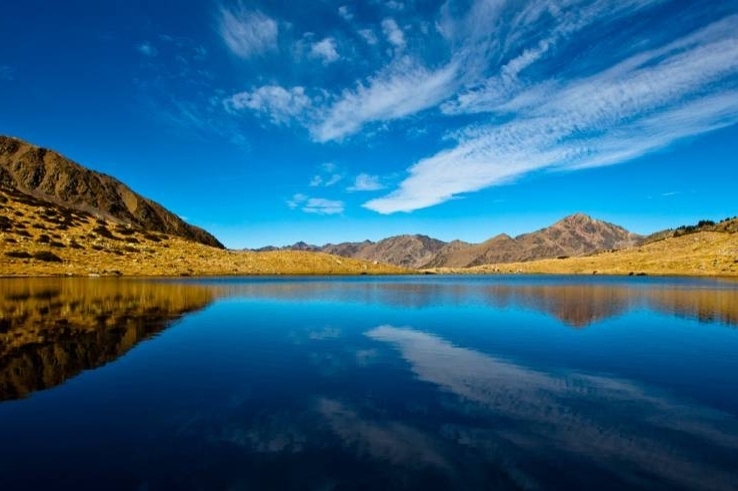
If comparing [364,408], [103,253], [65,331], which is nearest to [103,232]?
[103,253]

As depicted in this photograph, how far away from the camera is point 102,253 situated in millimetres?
138125

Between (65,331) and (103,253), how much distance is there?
121393mm

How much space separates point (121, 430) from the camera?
14508 millimetres

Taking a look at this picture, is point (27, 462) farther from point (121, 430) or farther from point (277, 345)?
point (277, 345)

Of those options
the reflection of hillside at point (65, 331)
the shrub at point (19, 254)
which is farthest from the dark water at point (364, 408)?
the shrub at point (19, 254)

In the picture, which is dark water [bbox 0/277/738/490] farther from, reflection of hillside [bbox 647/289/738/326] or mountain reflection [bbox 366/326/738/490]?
reflection of hillside [bbox 647/289/738/326]

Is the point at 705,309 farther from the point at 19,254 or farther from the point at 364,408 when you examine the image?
the point at 19,254

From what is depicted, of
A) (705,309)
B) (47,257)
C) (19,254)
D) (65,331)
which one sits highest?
(19,254)

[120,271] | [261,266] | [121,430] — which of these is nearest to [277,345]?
A: [121,430]

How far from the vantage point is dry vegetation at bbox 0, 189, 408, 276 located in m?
120

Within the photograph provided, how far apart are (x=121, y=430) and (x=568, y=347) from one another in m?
24.7

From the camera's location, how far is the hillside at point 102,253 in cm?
12056

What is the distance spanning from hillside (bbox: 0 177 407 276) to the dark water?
99.6 meters

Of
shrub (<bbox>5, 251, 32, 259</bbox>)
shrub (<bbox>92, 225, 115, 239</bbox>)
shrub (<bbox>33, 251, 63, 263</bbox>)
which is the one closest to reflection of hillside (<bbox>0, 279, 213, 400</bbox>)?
shrub (<bbox>33, 251, 63, 263</bbox>)
